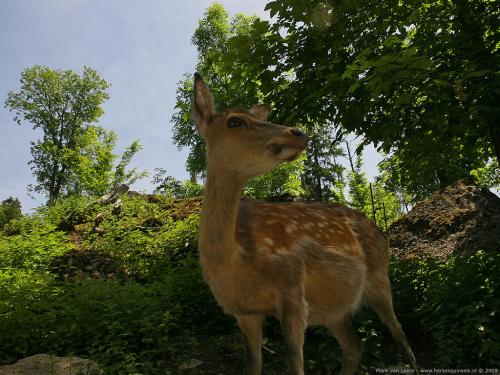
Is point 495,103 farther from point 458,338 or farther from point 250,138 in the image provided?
point 250,138

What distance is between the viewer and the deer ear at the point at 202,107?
12.0ft

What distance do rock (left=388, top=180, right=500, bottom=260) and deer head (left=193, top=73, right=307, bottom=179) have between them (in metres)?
5.77

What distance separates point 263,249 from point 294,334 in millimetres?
684

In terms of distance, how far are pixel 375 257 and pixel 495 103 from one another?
262 centimetres

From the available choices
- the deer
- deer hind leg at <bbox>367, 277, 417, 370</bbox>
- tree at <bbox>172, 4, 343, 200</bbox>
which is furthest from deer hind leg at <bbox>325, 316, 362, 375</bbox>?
tree at <bbox>172, 4, 343, 200</bbox>

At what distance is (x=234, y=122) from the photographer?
3340 millimetres

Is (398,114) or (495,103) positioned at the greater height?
(398,114)

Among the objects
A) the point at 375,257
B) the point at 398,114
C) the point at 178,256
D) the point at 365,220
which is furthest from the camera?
the point at 178,256

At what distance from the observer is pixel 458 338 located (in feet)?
15.5

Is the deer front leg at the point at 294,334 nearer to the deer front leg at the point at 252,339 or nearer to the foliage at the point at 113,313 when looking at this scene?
the deer front leg at the point at 252,339

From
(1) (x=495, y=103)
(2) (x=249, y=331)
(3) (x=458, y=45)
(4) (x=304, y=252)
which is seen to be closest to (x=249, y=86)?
(3) (x=458, y=45)

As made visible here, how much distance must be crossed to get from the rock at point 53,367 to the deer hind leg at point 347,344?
95.9 inches

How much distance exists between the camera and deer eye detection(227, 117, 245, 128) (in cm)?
332

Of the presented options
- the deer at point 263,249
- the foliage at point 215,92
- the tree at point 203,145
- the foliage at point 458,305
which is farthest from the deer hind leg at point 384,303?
the foliage at point 215,92
